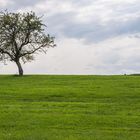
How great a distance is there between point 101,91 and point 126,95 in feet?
11.9

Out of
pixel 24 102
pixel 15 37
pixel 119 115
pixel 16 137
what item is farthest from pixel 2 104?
pixel 15 37

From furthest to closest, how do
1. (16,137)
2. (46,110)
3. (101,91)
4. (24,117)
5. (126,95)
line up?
(101,91) < (126,95) < (46,110) < (24,117) < (16,137)

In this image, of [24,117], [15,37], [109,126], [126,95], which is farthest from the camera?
[15,37]

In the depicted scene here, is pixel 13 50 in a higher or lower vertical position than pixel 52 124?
higher

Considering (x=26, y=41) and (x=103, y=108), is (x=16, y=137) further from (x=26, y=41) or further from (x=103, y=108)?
(x=26, y=41)

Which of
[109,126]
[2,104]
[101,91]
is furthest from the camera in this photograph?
[101,91]

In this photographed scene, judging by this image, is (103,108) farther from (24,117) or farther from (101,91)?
(101,91)

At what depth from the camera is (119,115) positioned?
97.1 feet

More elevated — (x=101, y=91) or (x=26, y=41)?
(x=26, y=41)

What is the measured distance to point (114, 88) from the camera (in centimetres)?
4741

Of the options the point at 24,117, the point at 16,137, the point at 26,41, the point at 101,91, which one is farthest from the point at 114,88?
the point at 26,41

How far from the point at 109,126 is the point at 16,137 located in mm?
5711

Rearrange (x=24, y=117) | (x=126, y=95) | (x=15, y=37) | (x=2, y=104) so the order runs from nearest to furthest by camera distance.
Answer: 1. (x=24, y=117)
2. (x=2, y=104)
3. (x=126, y=95)
4. (x=15, y=37)

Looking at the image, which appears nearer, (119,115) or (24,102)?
(119,115)
